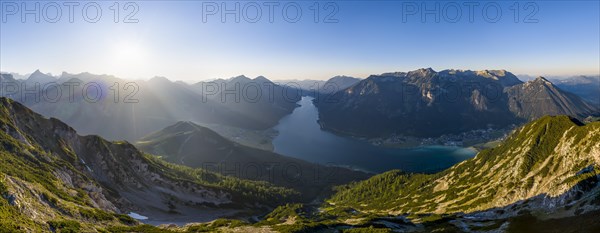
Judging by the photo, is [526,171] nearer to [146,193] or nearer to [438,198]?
[438,198]

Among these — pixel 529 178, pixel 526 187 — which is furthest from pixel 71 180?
pixel 529 178

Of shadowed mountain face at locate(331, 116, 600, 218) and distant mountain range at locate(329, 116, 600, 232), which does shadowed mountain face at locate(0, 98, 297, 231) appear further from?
shadowed mountain face at locate(331, 116, 600, 218)

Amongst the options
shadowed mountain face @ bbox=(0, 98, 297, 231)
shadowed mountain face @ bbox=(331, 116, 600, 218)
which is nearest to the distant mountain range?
shadowed mountain face @ bbox=(331, 116, 600, 218)

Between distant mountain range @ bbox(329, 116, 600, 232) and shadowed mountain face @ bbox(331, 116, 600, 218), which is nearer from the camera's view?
distant mountain range @ bbox(329, 116, 600, 232)

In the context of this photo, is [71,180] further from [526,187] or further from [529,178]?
[529,178]

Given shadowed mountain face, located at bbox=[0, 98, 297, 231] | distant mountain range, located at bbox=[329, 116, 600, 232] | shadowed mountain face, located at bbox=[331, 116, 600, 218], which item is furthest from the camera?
shadowed mountain face, located at bbox=[331, 116, 600, 218]

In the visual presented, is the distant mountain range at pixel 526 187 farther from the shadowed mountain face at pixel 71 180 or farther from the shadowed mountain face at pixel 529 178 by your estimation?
the shadowed mountain face at pixel 71 180

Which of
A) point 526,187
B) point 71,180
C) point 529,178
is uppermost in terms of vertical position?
point 529,178

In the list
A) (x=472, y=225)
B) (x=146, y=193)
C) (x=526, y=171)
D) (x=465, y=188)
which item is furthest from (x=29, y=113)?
(x=526, y=171)

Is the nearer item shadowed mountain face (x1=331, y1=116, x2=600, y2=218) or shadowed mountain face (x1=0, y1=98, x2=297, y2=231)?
shadowed mountain face (x1=0, y1=98, x2=297, y2=231)

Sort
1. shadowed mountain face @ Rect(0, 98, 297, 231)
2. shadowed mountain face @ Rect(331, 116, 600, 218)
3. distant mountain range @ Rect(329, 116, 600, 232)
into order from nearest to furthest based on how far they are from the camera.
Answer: shadowed mountain face @ Rect(0, 98, 297, 231), distant mountain range @ Rect(329, 116, 600, 232), shadowed mountain face @ Rect(331, 116, 600, 218)
